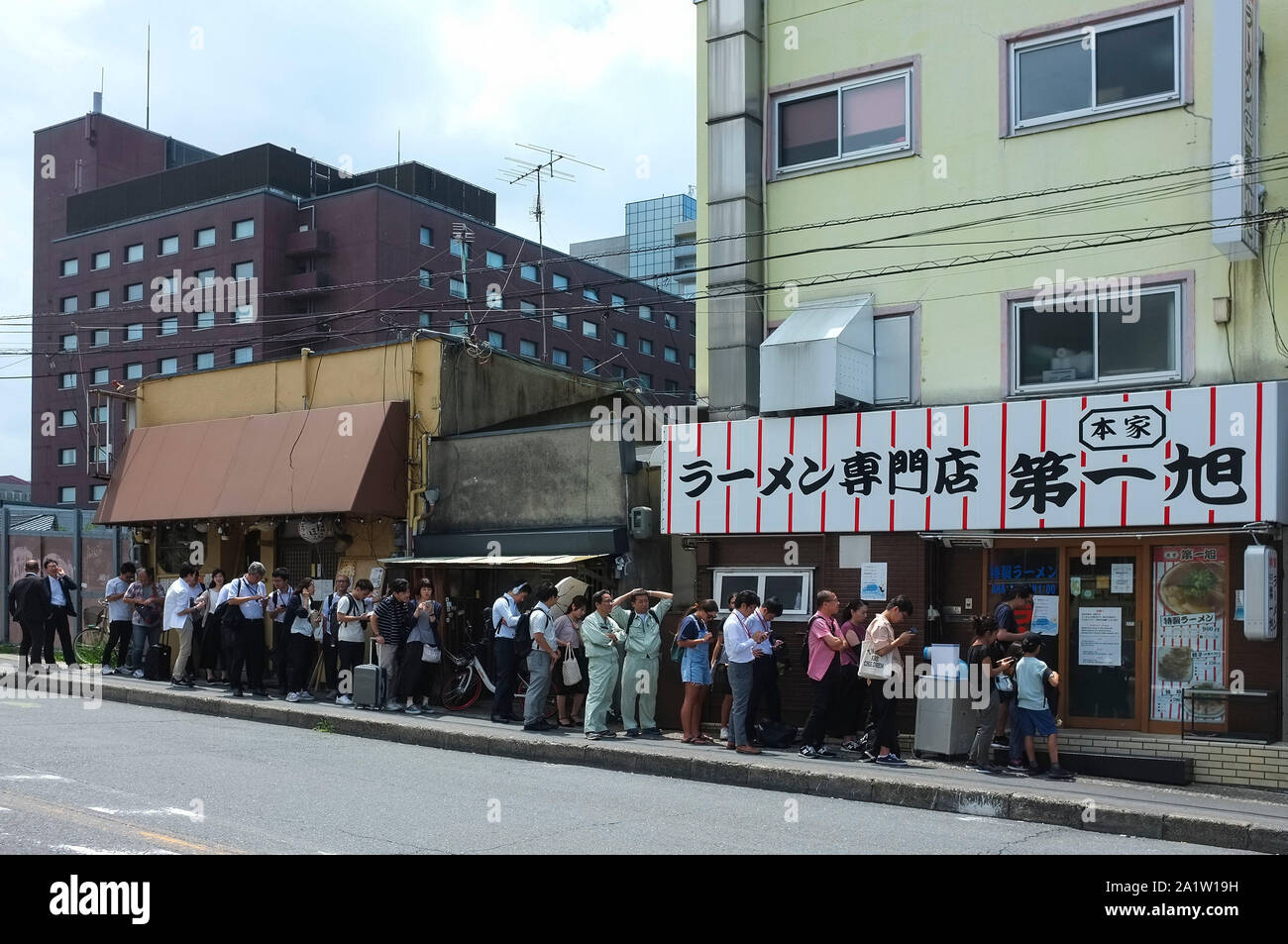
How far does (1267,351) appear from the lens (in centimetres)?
1300

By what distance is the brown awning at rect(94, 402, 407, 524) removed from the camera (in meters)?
19.0

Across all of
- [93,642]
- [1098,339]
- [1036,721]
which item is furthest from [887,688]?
[93,642]

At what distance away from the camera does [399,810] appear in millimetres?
9797

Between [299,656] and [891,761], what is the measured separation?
8.45m

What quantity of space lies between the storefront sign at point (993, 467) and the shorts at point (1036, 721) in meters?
2.08

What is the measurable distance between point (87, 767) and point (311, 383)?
1031 centimetres

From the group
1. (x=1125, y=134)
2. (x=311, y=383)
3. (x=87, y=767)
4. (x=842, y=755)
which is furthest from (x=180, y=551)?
(x=1125, y=134)

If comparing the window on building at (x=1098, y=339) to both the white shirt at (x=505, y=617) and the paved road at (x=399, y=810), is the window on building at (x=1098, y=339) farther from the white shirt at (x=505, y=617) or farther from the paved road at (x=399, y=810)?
the white shirt at (x=505, y=617)

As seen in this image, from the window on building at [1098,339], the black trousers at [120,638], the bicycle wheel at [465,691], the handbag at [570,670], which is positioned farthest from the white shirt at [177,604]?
the window on building at [1098,339]

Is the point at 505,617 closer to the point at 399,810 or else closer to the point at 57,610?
the point at 399,810

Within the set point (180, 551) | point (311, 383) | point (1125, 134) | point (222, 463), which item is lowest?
point (180, 551)

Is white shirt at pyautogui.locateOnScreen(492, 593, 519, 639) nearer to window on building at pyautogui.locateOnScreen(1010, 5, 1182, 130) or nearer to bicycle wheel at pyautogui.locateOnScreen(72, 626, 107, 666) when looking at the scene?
window on building at pyautogui.locateOnScreen(1010, 5, 1182, 130)

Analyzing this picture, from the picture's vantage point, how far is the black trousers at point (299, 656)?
1748 centimetres
